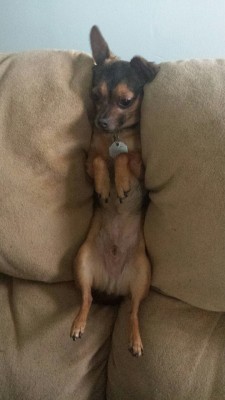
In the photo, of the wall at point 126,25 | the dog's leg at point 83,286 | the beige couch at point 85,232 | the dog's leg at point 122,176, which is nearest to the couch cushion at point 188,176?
the beige couch at point 85,232

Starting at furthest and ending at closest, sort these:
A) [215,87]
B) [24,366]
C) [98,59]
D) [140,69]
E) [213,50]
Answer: [213,50]
[98,59]
[140,69]
[24,366]
[215,87]

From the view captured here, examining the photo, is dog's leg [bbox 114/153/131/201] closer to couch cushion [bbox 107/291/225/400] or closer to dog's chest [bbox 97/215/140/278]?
dog's chest [bbox 97/215/140/278]

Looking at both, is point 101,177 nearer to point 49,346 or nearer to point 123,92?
point 123,92

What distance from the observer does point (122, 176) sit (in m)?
1.34

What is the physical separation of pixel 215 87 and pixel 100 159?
18.3 inches

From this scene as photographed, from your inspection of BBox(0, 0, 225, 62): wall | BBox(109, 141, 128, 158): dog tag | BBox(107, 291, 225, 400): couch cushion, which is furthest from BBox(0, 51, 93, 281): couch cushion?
BBox(0, 0, 225, 62): wall

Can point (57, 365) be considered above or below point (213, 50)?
below

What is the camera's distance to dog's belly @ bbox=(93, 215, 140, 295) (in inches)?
53.5

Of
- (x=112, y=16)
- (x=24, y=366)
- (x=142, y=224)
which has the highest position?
(x=112, y=16)

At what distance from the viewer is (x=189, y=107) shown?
112 cm

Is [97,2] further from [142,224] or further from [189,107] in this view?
[142,224]

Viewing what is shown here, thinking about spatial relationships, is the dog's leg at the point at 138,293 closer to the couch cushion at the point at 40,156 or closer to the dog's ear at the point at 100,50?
the couch cushion at the point at 40,156

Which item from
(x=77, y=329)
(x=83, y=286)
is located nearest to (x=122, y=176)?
(x=83, y=286)

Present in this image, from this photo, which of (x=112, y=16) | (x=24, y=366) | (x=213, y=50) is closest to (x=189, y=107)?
(x=213, y=50)
